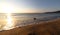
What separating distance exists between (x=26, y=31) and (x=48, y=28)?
0.12 metres

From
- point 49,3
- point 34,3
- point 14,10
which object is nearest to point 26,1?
point 34,3

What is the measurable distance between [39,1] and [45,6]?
162mm

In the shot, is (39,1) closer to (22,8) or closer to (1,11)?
(22,8)

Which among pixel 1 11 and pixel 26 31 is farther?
pixel 1 11

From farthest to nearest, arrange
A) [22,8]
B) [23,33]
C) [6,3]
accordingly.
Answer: [22,8], [6,3], [23,33]

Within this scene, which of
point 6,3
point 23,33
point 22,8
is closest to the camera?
point 23,33

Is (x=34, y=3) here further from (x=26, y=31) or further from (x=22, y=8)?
(x=26, y=31)

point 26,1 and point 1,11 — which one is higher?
point 26,1

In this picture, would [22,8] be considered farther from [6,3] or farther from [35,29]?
[35,29]

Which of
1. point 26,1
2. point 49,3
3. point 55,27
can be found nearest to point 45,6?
point 49,3

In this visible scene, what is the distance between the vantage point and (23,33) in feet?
1.87

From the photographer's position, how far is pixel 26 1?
70.6 inches

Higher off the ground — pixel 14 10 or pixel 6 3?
pixel 6 3

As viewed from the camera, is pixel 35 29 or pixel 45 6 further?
pixel 45 6
